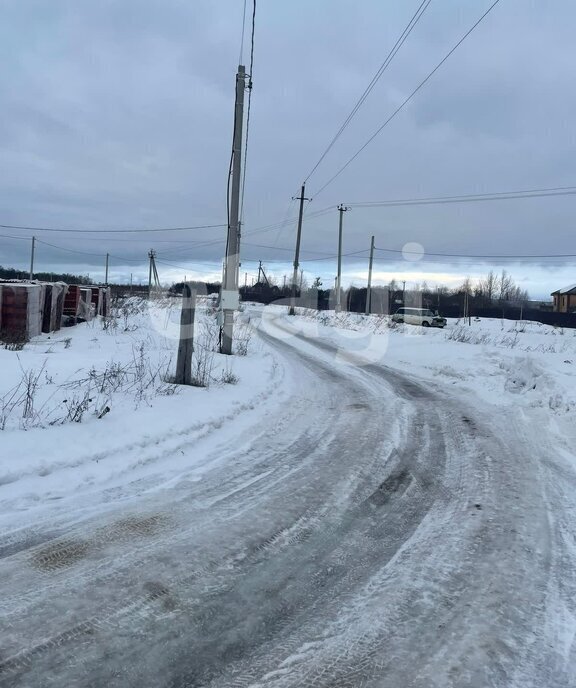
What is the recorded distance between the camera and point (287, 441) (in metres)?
6.09

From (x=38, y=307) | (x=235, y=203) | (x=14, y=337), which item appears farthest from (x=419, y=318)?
(x=14, y=337)

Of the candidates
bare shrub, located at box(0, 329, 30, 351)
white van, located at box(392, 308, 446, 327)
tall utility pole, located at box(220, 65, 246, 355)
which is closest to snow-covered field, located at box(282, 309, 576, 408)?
tall utility pole, located at box(220, 65, 246, 355)

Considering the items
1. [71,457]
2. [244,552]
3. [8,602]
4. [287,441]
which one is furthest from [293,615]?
[287,441]

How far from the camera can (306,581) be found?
9.90 ft

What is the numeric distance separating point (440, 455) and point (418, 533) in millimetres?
2186

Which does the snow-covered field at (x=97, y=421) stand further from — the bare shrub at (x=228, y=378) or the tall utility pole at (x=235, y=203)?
the tall utility pole at (x=235, y=203)

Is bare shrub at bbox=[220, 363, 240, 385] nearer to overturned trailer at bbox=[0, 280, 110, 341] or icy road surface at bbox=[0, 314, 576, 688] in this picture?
icy road surface at bbox=[0, 314, 576, 688]

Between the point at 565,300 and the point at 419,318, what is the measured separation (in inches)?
1785

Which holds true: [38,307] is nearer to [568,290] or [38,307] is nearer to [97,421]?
[97,421]

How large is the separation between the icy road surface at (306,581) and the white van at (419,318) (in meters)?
36.1

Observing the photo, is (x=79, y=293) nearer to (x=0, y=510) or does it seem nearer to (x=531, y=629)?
(x=0, y=510)

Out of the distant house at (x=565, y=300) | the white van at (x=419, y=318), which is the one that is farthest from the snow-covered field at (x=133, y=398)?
the distant house at (x=565, y=300)

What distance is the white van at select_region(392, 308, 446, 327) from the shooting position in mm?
40438

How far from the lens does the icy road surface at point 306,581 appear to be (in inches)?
90.4
